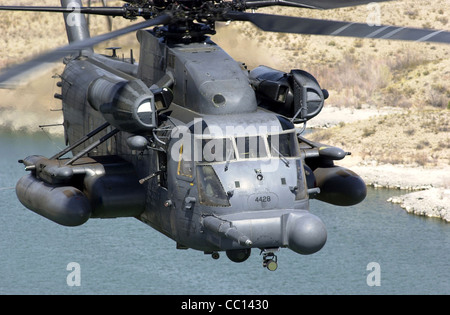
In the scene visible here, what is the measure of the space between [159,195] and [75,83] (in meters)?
6.90

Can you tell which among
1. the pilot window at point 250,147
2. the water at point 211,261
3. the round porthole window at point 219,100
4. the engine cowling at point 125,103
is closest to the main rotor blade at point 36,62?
the engine cowling at point 125,103

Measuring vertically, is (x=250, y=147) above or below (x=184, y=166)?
above

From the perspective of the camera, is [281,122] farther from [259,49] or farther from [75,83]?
[75,83]

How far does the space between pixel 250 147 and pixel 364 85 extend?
42334mm

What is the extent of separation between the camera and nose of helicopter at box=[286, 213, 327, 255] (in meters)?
18.5

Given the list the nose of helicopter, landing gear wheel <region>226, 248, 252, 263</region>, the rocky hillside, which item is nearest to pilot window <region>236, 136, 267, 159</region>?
the nose of helicopter

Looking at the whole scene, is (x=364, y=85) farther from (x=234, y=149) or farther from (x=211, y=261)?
(x=234, y=149)

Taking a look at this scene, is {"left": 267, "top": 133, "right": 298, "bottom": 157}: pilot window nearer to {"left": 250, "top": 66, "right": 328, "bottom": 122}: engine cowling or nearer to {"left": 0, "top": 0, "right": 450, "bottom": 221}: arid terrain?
{"left": 250, "top": 66, "right": 328, "bottom": 122}: engine cowling

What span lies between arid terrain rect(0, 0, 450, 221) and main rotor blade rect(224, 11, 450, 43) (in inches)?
150

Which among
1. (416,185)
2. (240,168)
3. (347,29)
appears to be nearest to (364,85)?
(416,185)

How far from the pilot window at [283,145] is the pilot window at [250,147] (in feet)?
0.84

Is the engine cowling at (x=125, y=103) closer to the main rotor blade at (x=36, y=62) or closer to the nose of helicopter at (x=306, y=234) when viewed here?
the main rotor blade at (x=36, y=62)

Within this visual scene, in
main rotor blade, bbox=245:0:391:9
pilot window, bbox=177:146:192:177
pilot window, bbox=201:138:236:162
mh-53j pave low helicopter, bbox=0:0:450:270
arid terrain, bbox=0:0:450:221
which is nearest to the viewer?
mh-53j pave low helicopter, bbox=0:0:450:270

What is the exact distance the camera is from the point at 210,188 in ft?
64.2
